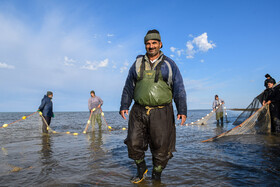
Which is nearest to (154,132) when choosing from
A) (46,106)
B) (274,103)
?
(274,103)

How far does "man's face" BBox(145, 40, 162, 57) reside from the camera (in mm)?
3143

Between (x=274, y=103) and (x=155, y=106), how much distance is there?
744cm

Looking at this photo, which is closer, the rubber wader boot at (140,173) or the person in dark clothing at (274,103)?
the rubber wader boot at (140,173)

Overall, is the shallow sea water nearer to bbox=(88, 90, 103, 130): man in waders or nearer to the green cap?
the green cap

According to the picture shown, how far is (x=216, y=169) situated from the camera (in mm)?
3699

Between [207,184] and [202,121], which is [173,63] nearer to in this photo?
[207,184]

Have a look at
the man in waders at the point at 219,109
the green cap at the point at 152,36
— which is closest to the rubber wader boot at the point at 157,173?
the green cap at the point at 152,36

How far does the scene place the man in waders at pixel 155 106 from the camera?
298 centimetres

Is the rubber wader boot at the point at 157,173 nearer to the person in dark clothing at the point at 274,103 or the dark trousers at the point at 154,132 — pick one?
the dark trousers at the point at 154,132

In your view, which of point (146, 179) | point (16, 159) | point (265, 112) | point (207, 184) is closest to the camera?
point (207, 184)

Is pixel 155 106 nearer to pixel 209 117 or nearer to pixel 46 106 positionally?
pixel 46 106

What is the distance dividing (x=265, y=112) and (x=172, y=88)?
7066mm

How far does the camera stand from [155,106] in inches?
119

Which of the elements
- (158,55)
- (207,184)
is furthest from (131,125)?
(207,184)
